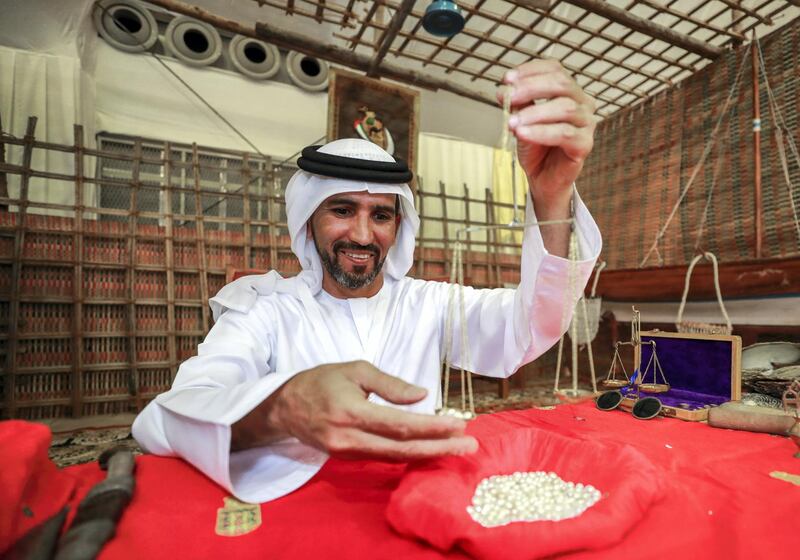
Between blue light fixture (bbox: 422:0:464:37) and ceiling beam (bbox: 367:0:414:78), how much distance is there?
27 centimetres

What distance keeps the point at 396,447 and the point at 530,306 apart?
1.76ft

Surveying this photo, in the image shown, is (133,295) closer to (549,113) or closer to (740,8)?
(549,113)

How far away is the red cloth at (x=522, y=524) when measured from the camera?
425 millimetres

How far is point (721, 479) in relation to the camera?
654 mm

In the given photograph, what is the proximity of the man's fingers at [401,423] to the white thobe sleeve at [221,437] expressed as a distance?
5.9 inches

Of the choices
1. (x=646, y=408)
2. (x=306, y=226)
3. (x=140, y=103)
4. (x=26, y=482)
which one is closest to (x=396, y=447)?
(x=26, y=482)

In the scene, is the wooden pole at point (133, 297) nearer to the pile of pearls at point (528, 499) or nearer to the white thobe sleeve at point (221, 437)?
the white thobe sleeve at point (221, 437)

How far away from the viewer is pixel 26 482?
501 mm

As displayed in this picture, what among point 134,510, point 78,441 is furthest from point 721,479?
point 78,441

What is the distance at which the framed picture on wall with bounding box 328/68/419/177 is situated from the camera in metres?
3.34

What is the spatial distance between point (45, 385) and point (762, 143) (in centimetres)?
500

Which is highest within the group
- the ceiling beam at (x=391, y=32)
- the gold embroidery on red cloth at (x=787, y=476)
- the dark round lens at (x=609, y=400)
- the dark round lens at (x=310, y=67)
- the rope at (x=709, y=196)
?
the dark round lens at (x=310, y=67)

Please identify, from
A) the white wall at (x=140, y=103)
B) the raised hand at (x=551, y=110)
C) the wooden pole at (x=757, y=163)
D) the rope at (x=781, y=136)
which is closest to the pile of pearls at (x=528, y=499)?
the raised hand at (x=551, y=110)

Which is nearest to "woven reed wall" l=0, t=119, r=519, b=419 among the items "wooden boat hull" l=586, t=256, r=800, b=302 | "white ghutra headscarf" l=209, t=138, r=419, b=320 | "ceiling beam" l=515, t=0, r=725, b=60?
"white ghutra headscarf" l=209, t=138, r=419, b=320
